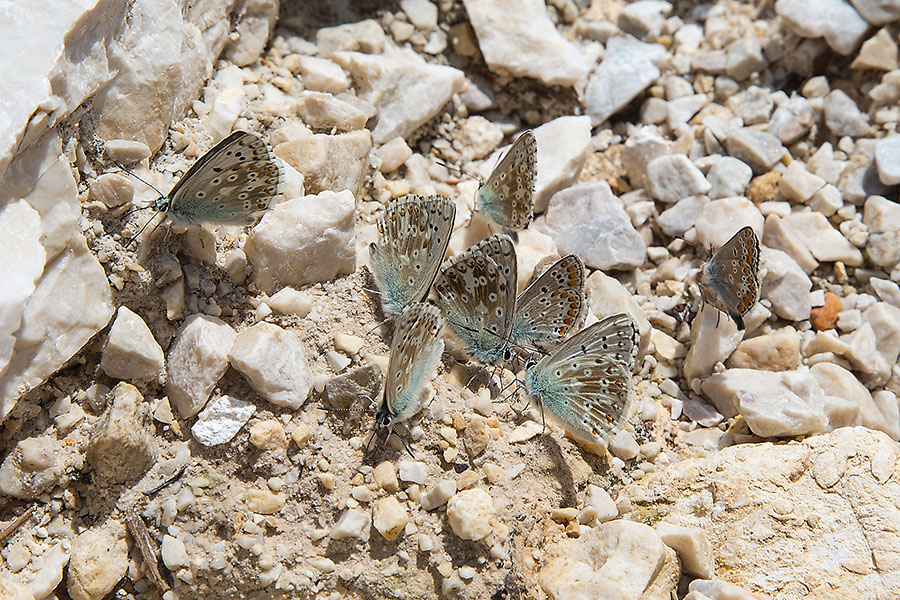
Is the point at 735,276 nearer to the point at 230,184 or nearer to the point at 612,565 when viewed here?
the point at 612,565

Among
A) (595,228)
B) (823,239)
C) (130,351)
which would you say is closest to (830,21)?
(823,239)

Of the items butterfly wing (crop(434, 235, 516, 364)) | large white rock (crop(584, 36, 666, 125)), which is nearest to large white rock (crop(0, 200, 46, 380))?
butterfly wing (crop(434, 235, 516, 364))

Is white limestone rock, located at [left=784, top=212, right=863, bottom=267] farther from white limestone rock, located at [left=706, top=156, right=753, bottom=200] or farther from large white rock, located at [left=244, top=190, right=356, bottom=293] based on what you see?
large white rock, located at [left=244, top=190, right=356, bottom=293]

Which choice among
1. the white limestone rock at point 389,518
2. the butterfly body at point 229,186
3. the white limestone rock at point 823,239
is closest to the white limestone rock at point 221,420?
the white limestone rock at point 389,518

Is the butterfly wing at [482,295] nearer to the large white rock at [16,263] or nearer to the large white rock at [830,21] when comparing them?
the large white rock at [16,263]

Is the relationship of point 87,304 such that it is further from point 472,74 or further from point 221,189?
point 472,74

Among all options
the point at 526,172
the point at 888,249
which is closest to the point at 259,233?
the point at 526,172
